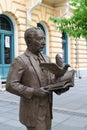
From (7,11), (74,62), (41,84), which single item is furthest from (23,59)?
(74,62)

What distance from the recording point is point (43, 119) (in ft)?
10.8

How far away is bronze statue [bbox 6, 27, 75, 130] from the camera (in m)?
3.17

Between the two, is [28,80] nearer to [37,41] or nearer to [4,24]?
[37,41]

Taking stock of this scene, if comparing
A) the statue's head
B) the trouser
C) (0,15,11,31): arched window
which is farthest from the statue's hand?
(0,15,11,31): arched window

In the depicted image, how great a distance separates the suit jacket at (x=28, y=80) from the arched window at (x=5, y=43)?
41.3 feet

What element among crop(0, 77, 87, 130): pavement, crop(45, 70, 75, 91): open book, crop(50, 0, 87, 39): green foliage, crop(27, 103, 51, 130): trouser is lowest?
crop(0, 77, 87, 130): pavement

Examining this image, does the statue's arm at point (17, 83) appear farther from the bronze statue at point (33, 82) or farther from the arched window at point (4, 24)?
the arched window at point (4, 24)

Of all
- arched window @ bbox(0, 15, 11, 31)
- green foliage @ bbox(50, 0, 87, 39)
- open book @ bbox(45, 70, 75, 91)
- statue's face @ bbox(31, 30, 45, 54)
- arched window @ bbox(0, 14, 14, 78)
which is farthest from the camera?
arched window @ bbox(0, 15, 11, 31)

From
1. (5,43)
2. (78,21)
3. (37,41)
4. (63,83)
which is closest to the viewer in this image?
(63,83)

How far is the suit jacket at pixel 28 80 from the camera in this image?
10.4 ft

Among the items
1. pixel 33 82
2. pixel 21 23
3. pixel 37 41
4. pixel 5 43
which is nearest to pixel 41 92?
pixel 33 82

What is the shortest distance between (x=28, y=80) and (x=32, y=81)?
0.04 metres

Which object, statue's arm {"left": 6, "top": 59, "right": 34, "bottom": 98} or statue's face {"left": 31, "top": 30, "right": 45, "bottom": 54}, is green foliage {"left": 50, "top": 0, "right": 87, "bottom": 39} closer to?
statue's face {"left": 31, "top": 30, "right": 45, "bottom": 54}

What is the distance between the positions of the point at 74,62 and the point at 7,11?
8.63 m
